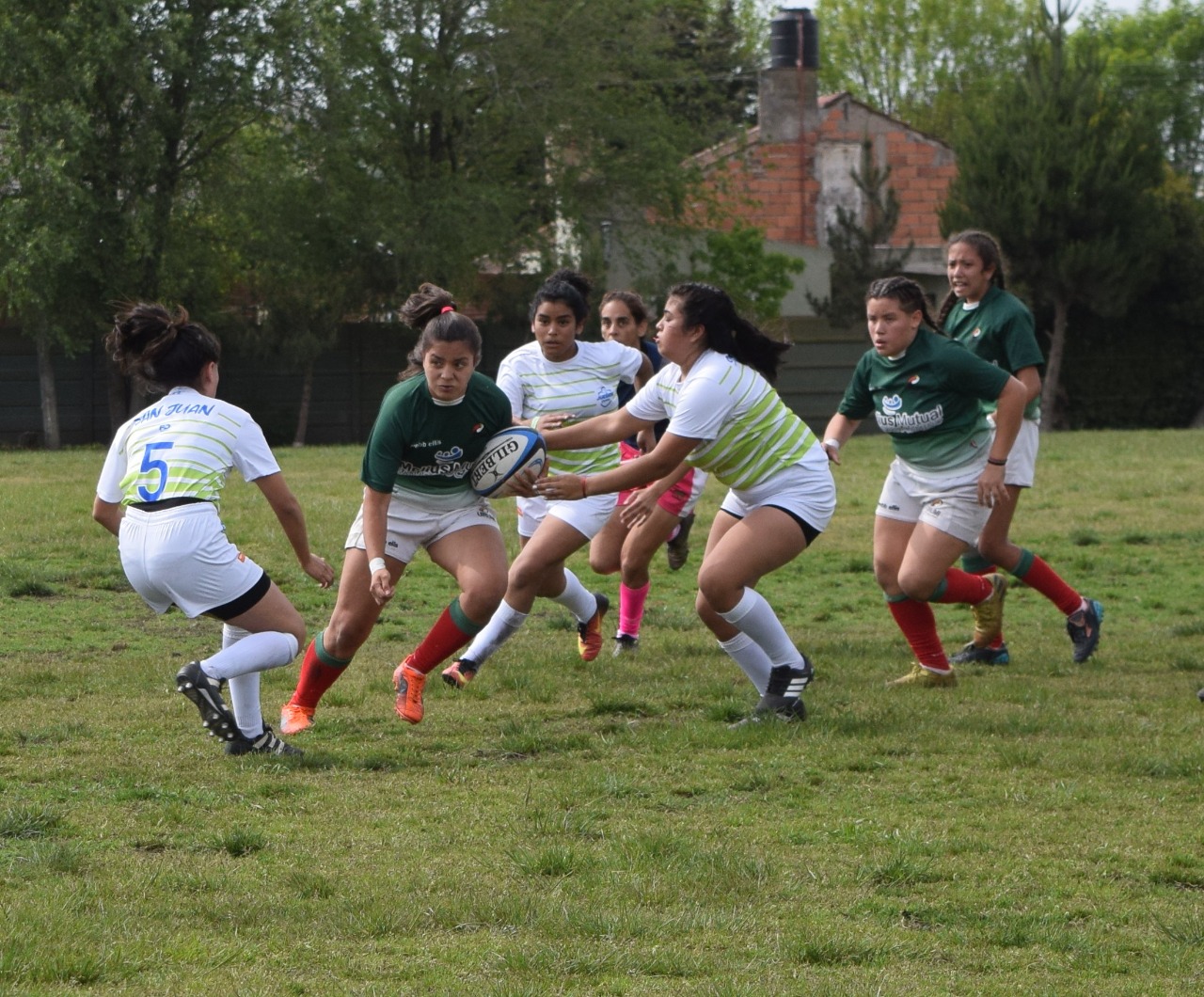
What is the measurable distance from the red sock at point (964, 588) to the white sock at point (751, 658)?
138 centimetres

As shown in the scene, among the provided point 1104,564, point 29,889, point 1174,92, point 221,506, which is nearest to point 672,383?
point 29,889

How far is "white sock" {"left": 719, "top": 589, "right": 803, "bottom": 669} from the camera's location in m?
6.89

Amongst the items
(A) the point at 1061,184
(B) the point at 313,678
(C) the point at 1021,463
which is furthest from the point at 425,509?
(A) the point at 1061,184

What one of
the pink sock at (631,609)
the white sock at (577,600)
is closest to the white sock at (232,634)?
the white sock at (577,600)

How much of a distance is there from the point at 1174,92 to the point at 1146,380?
96.2 ft

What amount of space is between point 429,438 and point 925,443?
2.47 m

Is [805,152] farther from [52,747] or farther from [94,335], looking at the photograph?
[52,747]

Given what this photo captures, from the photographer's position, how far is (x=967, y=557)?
909cm

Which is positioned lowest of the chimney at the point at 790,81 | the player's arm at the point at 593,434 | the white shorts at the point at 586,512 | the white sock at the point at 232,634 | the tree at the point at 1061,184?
the white sock at the point at 232,634

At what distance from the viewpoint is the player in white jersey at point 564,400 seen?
7.85m

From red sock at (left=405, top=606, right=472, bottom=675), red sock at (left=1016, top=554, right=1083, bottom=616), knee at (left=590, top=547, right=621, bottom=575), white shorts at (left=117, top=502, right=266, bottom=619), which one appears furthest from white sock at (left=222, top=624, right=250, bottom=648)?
red sock at (left=1016, top=554, right=1083, bottom=616)

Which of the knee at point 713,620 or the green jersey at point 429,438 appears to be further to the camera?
the knee at point 713,620

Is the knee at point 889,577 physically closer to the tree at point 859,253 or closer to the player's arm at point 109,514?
the player's arm at point 109,514

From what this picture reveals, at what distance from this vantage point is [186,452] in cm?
588
